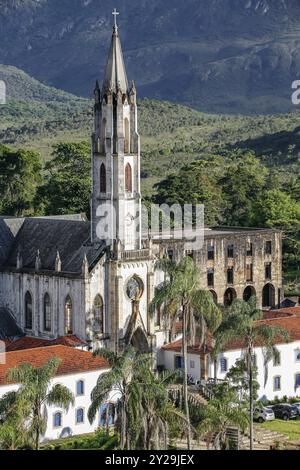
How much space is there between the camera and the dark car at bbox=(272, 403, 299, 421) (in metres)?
71.5

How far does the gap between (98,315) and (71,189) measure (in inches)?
1255

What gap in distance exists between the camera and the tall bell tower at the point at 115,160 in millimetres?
76000

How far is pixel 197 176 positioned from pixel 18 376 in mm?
64050

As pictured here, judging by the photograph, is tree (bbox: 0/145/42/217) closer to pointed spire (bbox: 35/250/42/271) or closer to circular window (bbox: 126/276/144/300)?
pointed spire (bbox: 35/250/42/271)

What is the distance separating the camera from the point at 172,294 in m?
65.8

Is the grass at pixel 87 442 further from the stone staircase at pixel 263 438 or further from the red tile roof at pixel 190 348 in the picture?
the red tile roof at pixel 190 348

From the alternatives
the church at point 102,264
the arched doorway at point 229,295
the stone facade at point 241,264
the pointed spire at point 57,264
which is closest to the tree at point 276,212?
the stone facade at point 241,264

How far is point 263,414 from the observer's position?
70.4 m

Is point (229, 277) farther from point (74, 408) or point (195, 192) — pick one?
point (74, 408)

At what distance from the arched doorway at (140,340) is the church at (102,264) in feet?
0.18

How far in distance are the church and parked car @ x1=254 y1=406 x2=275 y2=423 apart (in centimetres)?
881

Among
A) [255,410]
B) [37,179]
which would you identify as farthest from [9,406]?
[37,179]

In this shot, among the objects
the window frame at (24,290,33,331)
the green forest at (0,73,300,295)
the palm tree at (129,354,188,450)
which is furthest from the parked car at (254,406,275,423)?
A: the green forest at (0,73,300,295)
